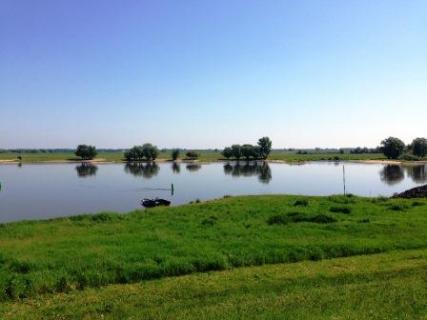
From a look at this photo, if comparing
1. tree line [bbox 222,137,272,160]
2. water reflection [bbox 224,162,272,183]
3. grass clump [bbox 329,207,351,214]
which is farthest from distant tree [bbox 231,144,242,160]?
grass clump [bbox 329,207,351,214]

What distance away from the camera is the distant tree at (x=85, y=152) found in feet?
519

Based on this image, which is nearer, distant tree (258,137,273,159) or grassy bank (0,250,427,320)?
grassy bank (0,250,427,320)

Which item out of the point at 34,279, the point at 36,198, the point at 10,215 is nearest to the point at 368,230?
the point at 34,279

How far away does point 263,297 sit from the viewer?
372 inches

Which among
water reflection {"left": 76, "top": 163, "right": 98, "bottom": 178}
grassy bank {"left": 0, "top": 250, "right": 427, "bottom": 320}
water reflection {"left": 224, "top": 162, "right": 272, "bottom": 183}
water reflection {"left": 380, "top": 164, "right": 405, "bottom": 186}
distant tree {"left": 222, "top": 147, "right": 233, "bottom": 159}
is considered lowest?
water reflection {"left": 380, "top": 164, "right": 405, "bottom": 186}

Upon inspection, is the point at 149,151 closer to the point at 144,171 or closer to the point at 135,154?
the point at 135,154

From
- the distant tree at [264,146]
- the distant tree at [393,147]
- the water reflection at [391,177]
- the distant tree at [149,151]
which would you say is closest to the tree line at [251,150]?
the distant tree at [264,146]

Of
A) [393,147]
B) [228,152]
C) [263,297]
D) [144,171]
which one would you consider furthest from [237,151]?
[263,297]

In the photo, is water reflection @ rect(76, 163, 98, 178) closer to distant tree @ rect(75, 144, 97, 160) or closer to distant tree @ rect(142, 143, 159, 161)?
distant tree @ rect(142, 143, 159, 161)

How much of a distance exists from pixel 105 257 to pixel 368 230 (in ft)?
31.5

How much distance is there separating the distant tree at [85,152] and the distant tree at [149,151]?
20.3 meters

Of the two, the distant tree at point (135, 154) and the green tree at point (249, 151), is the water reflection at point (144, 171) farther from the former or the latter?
the green tree at point (249, 151)

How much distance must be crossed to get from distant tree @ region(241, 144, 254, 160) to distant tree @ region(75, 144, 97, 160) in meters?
52.2

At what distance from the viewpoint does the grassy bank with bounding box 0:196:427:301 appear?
11.8 meters
